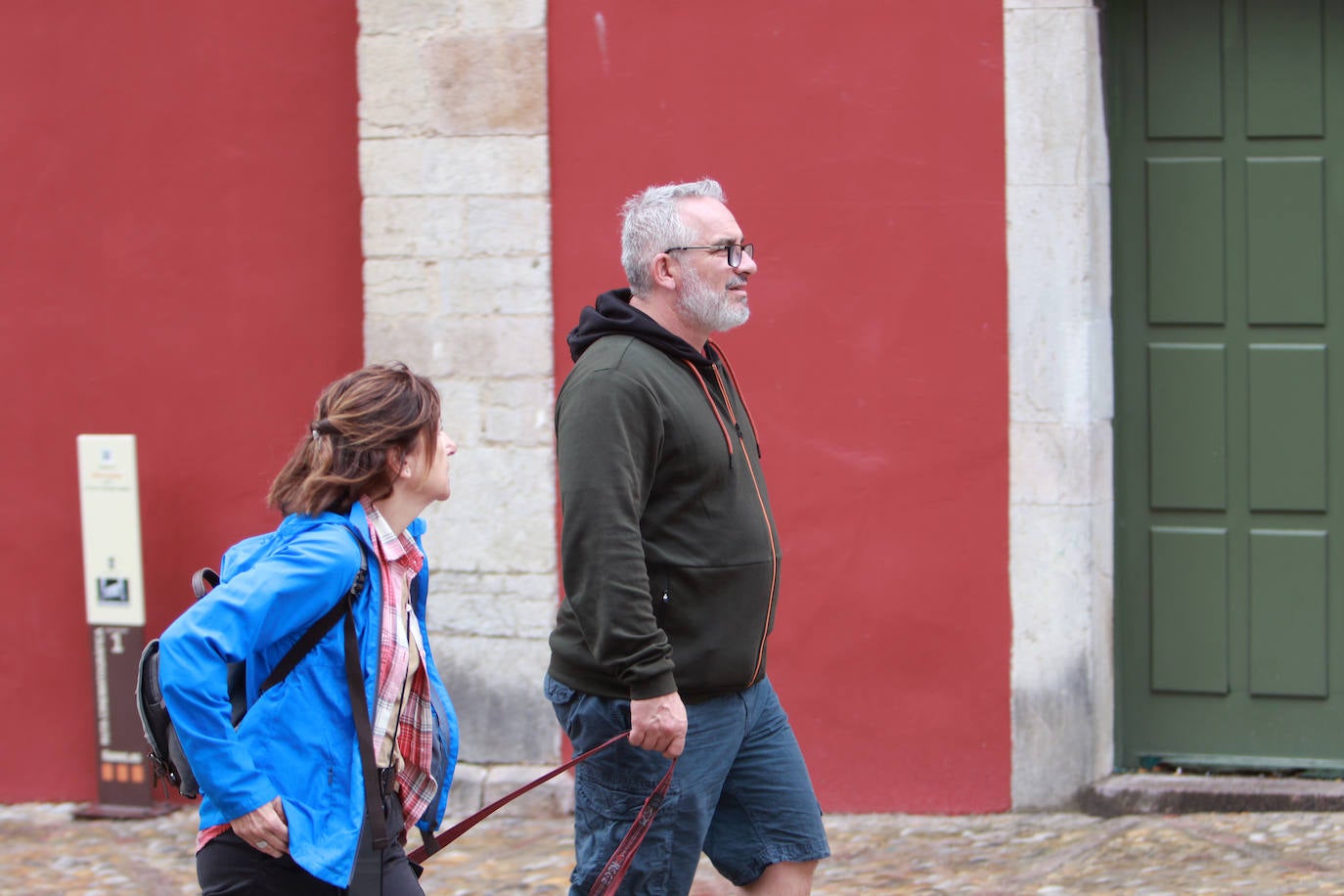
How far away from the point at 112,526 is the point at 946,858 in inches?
120

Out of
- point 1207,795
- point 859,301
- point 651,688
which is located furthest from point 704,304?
point 1207,795

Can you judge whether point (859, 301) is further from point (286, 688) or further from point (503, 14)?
point (286, 688)

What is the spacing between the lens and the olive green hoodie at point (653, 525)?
293cm

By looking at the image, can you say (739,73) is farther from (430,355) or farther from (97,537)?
(97,537)

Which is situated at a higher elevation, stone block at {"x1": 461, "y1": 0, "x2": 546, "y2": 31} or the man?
stone block at {"x1": 461, "y1": 0, "x2": 546, "y2": 31}

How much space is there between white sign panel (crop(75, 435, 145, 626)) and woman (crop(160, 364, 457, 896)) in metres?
2.88

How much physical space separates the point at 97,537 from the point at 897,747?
2864 millimetres

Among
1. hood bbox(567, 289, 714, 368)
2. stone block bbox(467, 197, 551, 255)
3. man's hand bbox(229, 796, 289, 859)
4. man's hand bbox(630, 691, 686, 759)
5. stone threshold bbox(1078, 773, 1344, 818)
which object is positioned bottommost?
stone threshold bbox(1078, 773, 1344, 818)

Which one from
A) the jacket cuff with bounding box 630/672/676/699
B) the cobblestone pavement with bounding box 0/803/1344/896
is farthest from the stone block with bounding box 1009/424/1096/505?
the jacket cuff with bounding box 630/672/676/699

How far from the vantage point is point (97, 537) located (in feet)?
17.9

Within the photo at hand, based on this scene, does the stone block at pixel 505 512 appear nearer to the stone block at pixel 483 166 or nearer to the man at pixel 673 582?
the stone block at pixel 483 166

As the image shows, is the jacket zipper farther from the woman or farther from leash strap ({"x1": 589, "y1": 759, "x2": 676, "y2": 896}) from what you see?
the woman

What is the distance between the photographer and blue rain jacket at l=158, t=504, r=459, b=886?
2.45 meters

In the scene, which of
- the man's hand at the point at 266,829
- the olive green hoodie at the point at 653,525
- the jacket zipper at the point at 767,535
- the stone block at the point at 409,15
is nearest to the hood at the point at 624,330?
the olive green hoodie at the point at 653,525
